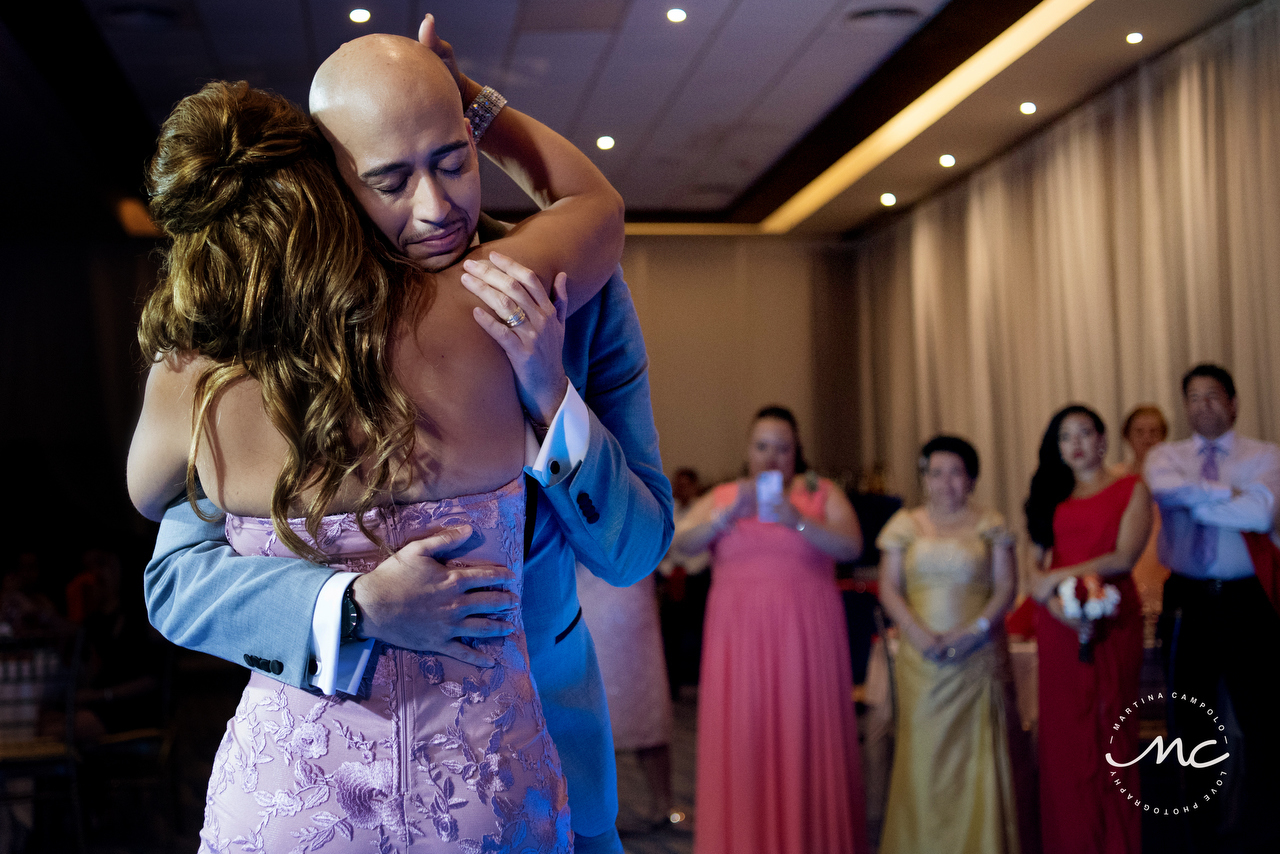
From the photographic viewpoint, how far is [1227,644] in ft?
14.1

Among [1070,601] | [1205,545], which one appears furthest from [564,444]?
A: [1205,545]

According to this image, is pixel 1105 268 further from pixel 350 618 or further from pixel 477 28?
pixel 350 618

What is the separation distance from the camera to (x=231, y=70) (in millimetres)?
6836

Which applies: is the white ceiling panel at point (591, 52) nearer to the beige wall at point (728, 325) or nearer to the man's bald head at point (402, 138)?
the beige wall at point (728, 325)

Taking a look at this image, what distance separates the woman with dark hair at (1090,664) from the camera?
394cm

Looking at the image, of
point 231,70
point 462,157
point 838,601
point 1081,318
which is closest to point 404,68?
point 462,157

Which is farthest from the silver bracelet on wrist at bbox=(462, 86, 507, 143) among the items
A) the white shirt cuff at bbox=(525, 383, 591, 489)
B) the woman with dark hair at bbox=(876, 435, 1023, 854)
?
the woman with dark hair at bbox=(876, 435, 1023, 854)

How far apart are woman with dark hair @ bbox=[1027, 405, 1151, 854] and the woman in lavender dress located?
11.3 feet

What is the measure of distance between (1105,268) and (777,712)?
455cm

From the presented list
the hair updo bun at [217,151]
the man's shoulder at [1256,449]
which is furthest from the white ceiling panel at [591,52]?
the hair updo bun at [217,151]

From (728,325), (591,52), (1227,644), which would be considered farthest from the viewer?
(728,325)

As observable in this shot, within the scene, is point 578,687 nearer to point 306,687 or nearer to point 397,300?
point 306,687

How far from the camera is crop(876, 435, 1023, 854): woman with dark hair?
3.95 meters

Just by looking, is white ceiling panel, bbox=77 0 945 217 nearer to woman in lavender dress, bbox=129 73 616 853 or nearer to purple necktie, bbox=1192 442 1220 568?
purple necktie, bbox=1192 442 1220 568
